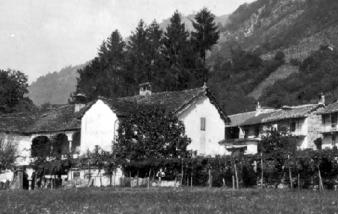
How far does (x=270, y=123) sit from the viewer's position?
87.9 meters

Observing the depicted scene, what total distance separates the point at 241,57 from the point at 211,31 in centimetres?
4972

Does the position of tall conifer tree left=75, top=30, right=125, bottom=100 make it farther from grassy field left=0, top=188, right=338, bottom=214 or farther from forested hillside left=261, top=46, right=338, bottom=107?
grassy field left=0, top=188, right=338, bottom=214

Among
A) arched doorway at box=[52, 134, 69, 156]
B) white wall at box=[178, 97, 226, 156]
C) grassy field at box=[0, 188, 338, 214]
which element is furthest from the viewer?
arched doorway at box=[52, 134, 69, 156]

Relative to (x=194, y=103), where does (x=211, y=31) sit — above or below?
above

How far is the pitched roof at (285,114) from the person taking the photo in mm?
84438

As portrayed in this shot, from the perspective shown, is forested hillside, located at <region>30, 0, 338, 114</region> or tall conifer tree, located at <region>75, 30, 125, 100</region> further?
tall conifer tree, located at <region>75, 30, 125, 100</region>

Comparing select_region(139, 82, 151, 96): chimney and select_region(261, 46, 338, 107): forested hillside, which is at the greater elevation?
select_region(261, 46, 338, 107): forested hillside

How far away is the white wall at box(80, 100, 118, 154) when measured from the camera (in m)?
64.1

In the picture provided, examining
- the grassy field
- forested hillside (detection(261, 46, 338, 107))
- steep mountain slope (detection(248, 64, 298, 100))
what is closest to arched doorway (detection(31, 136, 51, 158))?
the grassy field

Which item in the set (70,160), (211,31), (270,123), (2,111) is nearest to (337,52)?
(211,31)

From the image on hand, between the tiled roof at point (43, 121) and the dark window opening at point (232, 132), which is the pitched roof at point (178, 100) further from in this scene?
the dark window opening at point (232, 132)

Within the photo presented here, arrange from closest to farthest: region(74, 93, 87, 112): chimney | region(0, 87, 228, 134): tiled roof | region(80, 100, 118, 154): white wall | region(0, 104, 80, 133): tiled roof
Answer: region(80, 100, 118, 154): white wall, region(0, 87, 228, 134): tiled roof, region(0, 104, 80, 133): tiled roof, region(74, 93, 87, 112): chimney

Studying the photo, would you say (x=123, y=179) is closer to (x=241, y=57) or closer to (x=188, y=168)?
(x=188, y=168)

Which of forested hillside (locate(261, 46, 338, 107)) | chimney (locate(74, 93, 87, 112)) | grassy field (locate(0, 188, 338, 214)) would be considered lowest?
grassy field (locate(0, 188, 338, 214))
